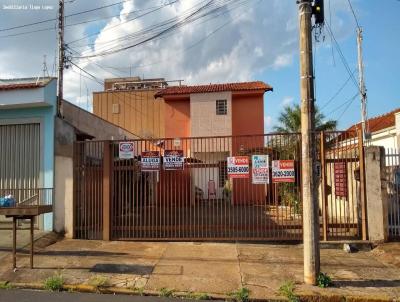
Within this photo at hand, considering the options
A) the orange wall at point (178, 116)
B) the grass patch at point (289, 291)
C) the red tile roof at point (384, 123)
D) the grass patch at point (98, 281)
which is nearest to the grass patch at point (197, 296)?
the grass patch at point (289, 291)

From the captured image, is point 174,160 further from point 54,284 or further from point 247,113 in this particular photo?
point 247,113

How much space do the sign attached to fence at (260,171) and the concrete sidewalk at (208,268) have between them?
1615mm

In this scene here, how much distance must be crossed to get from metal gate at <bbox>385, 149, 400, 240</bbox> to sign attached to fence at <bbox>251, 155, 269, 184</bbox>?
9.69 feet

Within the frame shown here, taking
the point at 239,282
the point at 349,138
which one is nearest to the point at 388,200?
the point at 349,138

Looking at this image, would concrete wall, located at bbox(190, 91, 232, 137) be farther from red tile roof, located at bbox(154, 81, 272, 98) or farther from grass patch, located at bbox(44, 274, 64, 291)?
grass patch, located at bbox(44, 274, 64, 291)

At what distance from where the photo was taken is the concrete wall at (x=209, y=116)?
85.6 ft

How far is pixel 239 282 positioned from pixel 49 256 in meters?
4.33

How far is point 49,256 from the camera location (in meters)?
9.32

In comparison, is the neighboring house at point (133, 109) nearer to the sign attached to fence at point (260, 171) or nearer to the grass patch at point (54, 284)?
the sign attached to fence at point (260, 171)

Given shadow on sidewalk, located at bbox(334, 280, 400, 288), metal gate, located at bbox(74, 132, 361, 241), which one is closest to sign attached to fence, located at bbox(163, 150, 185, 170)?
metal gate, located at bbox(74, 132, 361, 241)

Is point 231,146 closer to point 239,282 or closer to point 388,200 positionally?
point 388,200

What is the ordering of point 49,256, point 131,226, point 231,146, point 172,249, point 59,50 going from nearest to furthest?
point 49,256 → point 172,249 → point 131,226 → point 231,146 → point 59,50

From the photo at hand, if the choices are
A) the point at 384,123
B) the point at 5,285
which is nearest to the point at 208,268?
the point at 5,285

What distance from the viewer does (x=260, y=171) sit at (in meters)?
10.5
